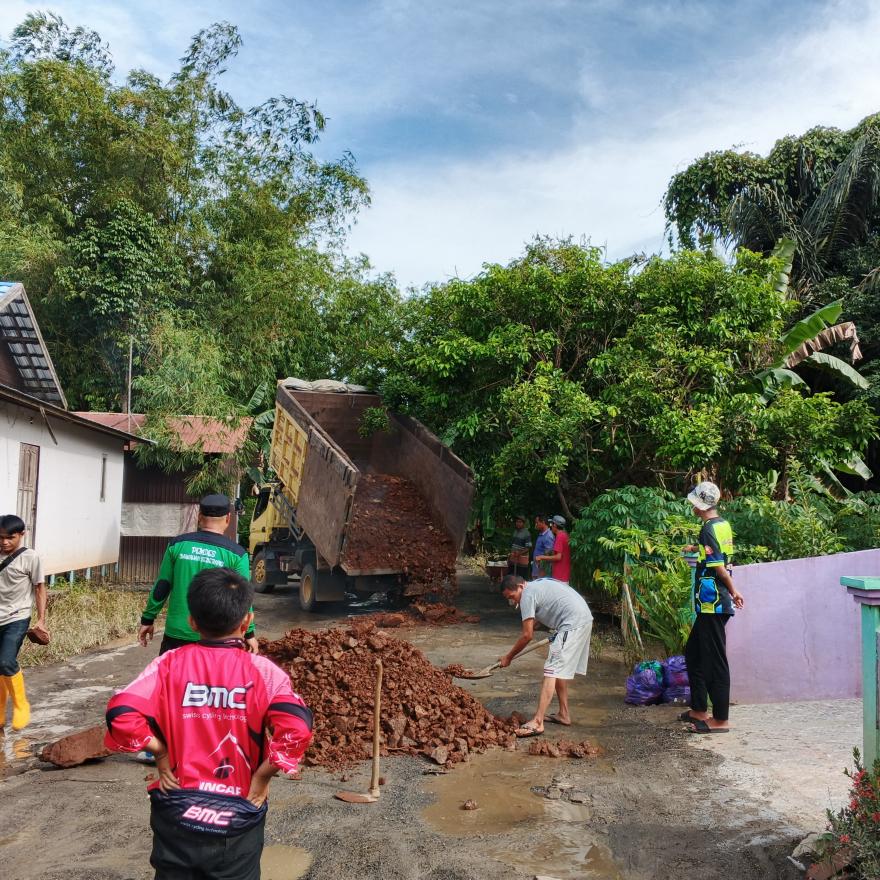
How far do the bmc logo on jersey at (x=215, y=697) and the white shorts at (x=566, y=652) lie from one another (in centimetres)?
418

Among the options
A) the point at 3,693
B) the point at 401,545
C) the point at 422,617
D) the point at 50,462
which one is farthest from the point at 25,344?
the point at 3,693

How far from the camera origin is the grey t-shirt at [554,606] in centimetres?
635

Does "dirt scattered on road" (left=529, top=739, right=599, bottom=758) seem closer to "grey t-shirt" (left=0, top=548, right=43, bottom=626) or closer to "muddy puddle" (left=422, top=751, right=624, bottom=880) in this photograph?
"muddy puddle" (left=422, top=751, right=624, bottom=880)

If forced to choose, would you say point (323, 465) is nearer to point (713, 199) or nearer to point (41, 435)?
point (41, 435)

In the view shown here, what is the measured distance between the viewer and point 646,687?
22.9 ft

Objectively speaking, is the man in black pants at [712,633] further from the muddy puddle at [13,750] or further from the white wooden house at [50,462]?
the white wooden house at [50,462]

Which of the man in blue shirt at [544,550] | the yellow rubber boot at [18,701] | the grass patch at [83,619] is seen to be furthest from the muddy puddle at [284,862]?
the man in blue shirt at [544,550]

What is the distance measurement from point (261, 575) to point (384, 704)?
8.79 m

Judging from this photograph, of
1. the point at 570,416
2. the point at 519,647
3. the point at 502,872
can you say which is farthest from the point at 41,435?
the point at 502,872

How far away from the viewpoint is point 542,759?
220 inches

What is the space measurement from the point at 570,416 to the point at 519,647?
5.21m

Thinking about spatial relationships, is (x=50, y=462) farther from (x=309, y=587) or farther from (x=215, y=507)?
(x=215, y=507)

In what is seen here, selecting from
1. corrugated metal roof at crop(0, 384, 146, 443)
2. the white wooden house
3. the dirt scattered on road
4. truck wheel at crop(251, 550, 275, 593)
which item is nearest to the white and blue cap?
the dirt scattered on road

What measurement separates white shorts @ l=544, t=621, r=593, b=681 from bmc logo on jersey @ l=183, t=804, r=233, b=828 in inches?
165
